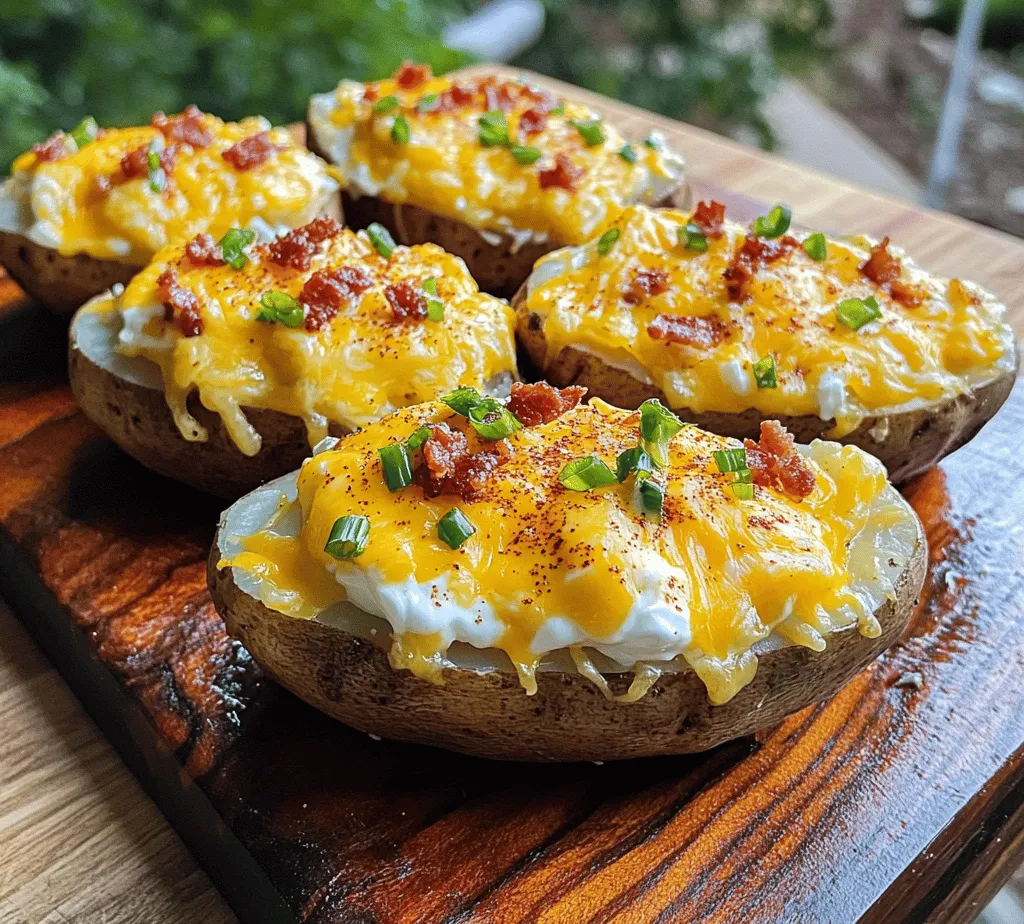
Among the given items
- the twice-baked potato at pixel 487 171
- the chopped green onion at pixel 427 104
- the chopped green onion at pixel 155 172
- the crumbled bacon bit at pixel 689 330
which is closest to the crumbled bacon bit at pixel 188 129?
the chopped green onion at pixel 155 172

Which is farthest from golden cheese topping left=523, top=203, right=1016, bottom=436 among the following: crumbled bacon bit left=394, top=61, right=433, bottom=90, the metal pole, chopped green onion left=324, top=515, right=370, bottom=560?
the metal pole

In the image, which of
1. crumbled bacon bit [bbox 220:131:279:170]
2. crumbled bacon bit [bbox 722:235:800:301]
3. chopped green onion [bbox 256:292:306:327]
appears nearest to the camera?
chopped green onion [bbox 256:292:306:327]

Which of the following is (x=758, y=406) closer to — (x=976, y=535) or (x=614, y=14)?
(x=976, y=535)

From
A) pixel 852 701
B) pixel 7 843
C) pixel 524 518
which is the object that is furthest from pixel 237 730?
pixel 852 701

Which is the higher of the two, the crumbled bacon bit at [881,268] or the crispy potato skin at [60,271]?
the crumbled bacon bit at [881,268]

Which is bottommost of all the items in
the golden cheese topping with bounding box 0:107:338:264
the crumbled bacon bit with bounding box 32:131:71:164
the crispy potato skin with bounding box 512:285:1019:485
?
the crispy potato skin with bounding box 512:285:1019:485

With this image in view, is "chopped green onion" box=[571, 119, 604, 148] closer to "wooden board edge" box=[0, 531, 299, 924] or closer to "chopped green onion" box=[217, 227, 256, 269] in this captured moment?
"chopped green onion" box=[217, 227, 256, 269]

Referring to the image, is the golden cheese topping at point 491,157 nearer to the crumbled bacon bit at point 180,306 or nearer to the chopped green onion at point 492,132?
the chopped green onion at point 492,132
